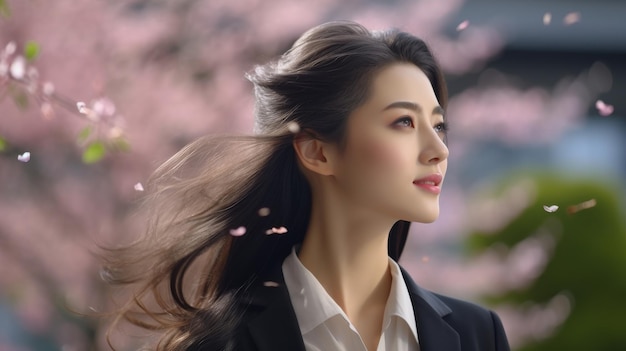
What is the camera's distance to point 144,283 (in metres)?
3.13

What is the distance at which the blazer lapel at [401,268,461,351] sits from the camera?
286cm

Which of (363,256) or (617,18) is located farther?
(617,18)

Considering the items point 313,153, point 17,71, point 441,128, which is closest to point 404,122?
point 441,128

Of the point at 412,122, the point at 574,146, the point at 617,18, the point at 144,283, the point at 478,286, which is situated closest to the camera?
the point at 412,122

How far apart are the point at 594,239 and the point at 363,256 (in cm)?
660

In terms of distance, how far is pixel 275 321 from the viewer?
284 cm

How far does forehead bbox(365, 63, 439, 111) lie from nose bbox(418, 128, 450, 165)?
9 centimetres

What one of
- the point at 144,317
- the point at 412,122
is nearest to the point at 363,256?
the point at 412,122

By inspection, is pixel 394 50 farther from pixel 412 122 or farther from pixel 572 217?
pixel 572 217

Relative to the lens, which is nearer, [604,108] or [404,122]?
[404,122]

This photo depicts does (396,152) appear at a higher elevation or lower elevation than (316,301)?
higher

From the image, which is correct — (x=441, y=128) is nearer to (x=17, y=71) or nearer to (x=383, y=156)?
(x=383, y=156)

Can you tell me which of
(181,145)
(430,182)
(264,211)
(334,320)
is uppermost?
(430,182)

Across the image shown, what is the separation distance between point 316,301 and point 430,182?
17.9 inches
